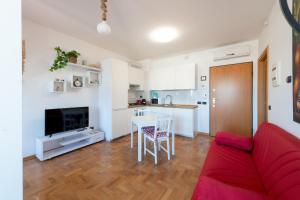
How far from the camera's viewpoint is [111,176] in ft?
6.55

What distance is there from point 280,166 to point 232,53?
123 inches

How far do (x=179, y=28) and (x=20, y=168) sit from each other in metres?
2.93

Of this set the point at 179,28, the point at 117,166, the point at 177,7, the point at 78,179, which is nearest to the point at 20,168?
the point at 78,179

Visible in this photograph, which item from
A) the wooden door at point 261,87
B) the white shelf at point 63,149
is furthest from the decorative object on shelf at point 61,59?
the wooden door at point 261,87

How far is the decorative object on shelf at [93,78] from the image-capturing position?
3465 mm

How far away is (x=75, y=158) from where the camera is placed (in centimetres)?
256

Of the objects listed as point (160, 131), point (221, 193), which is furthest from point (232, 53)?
point (221, 193)

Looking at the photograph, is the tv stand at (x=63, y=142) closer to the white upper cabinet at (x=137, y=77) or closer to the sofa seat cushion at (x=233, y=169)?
the white upper cabinet at (x=137, y=77)

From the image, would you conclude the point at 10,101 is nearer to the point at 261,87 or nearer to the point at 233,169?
the point at 233,169

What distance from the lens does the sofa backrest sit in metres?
0.86

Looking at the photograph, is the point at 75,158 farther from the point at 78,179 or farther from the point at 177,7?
the point at 177,7

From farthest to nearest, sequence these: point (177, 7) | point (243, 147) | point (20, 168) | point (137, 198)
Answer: point (177, 7) < point (243, 147) < point (137, 198) < point (20, 168)

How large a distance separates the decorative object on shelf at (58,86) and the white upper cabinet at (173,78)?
2.67 metres

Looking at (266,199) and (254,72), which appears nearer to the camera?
(266,199)
